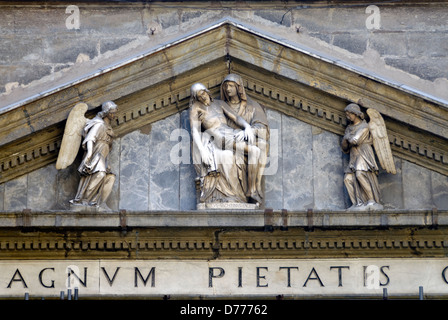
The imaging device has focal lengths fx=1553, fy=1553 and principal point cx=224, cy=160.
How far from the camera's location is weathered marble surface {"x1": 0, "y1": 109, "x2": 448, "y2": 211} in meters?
21.2

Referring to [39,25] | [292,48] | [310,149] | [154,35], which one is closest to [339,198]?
[310,149]

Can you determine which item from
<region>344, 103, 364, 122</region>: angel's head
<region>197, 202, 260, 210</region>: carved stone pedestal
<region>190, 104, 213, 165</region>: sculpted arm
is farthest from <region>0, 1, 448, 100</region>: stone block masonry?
<region>197, 202, 260, 210</region>: carved stone pedestal

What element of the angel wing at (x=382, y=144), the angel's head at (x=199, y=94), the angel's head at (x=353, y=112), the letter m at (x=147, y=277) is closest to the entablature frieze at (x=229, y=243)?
the letter m at (x=147, y=277)

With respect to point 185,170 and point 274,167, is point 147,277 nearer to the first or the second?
point 185,170

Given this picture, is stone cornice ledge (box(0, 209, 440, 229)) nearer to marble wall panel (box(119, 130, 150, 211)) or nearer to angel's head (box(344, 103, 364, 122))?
marble wall panel (box(119, 130, 150, 211))

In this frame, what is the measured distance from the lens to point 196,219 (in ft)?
67.2

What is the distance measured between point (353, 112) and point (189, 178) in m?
2.42

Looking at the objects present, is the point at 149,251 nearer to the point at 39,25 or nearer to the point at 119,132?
the point at 119,132

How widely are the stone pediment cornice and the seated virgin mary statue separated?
46 cm

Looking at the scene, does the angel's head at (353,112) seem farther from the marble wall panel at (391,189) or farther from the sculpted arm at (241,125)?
the sculpted arm at (241,125)

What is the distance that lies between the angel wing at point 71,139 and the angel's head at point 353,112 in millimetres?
3603

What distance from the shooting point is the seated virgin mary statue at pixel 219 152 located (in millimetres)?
20875

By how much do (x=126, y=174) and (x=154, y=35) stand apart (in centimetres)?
240

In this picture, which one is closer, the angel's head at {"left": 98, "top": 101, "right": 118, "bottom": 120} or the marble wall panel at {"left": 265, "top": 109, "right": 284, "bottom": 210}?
the angel's head at {"left": 98, "top": 101, "right": 118, "bottom": 120}
